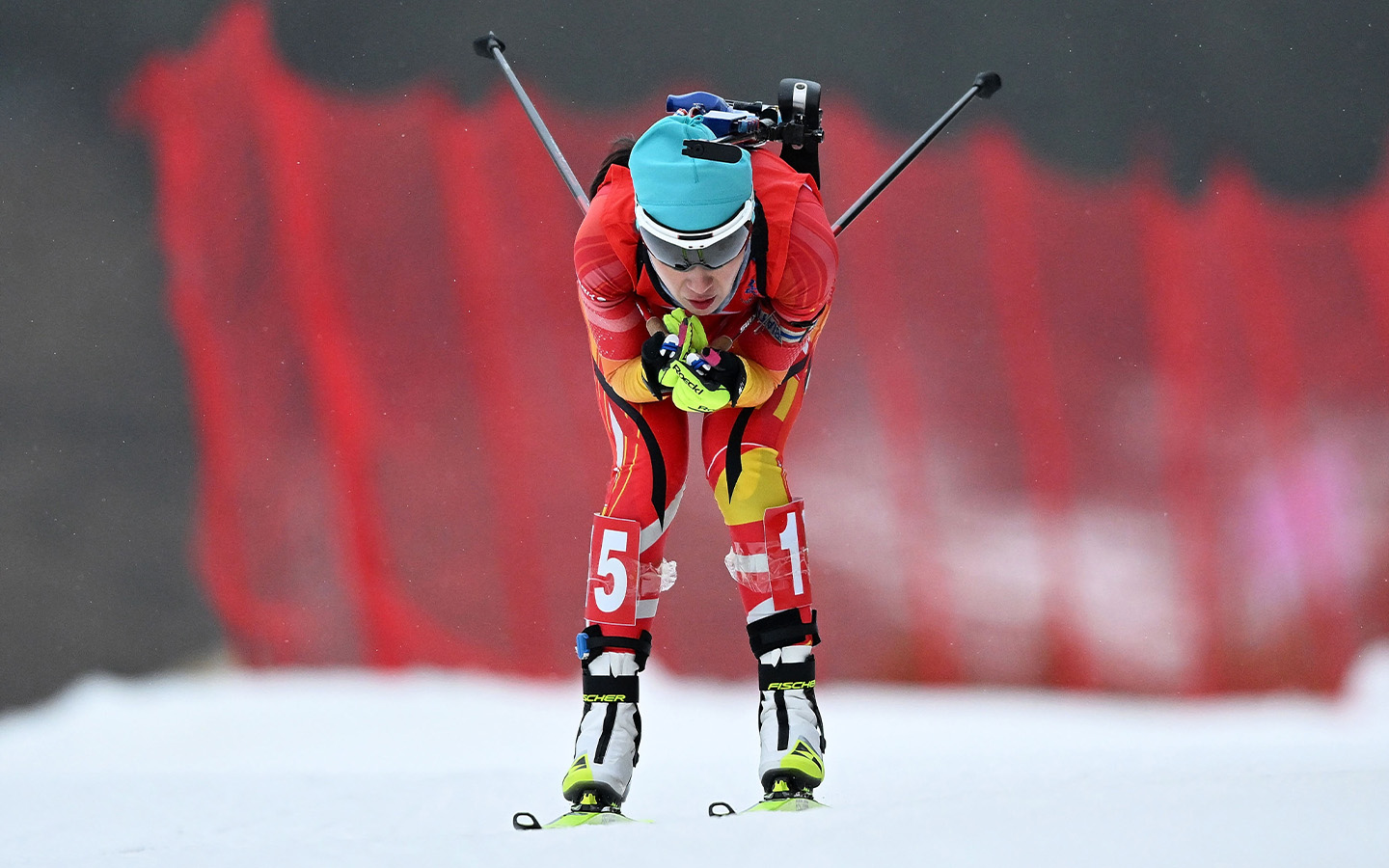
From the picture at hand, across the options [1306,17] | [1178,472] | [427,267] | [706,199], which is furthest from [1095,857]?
[1306,17]

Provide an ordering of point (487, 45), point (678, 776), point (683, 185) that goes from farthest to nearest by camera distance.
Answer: point (678, 776)
point (487, 45)
point (683, 185)

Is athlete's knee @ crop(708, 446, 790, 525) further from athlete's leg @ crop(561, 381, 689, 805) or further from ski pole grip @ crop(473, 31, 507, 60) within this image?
ski pole grip @ crop(473, 31, 507, 60)

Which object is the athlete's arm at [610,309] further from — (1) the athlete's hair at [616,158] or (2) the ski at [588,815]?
(2) the ski at [588,815]

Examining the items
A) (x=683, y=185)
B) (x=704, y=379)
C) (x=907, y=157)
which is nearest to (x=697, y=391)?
(x=704, y=379)

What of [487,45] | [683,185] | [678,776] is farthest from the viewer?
[678,776]

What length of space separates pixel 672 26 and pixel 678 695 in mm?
2205

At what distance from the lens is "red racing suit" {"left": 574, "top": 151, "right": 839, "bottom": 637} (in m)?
2.25

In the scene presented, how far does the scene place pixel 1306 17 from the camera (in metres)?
4.13

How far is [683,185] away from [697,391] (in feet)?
1.17

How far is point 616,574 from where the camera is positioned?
7.49ft

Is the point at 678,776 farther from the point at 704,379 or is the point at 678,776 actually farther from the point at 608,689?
the point at 704,379

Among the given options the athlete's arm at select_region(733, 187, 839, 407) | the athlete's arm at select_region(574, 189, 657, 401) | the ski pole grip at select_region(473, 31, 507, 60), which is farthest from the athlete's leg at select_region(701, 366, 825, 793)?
the ski pole grip at select_region(473, 31, 507, 60)

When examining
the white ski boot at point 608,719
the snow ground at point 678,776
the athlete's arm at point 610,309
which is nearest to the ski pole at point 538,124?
the athlete's arm at point 610,309

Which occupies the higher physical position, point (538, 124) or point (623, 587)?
point (538, 124)
